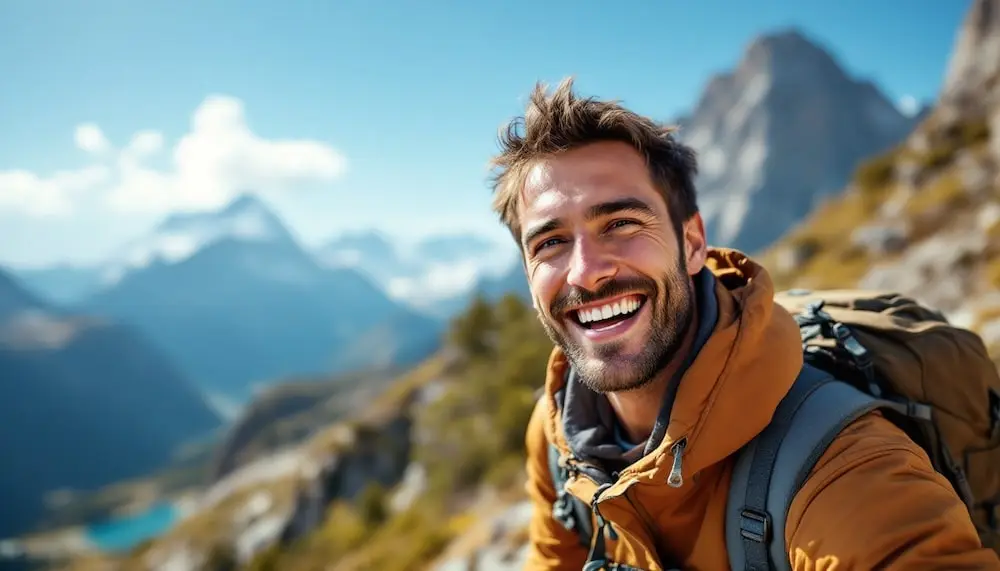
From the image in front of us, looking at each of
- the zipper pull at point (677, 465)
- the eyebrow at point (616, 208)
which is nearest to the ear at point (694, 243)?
the eyebrow at point (616, 208)

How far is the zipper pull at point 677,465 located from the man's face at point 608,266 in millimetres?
427

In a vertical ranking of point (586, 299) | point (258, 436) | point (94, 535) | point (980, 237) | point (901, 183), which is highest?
point (258, 436)

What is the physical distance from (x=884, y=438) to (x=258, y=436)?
691ft

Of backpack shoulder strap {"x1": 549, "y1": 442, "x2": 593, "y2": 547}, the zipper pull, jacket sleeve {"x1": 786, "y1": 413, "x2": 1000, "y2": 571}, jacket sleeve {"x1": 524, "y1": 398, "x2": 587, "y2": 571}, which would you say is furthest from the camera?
jacket sleeve {"x1": 524, "y1": 398, "x2": 587, "y2": 571}

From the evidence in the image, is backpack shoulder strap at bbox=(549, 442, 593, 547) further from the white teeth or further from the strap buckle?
the strap buckle

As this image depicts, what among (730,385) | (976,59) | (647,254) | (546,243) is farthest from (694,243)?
(976,59)

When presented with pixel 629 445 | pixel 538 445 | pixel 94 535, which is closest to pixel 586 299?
pixel 629 445

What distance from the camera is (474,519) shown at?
17406 mm

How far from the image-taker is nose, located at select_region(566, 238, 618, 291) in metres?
3.07

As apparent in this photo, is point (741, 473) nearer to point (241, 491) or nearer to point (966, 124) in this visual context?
point (966, 124)

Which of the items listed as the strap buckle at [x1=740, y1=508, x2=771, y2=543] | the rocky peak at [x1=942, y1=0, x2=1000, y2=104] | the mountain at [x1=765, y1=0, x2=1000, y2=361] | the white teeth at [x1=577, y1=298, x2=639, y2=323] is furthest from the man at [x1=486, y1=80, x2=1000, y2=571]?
the rocky peak at [x1=942, y1=0, x2=1000, y2=104]

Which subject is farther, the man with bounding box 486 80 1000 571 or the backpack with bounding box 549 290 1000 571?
the backpack with bounding box 549 290 1000 571

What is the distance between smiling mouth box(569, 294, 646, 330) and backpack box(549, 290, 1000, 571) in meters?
0.95

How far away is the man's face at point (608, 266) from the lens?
10.1 ft
